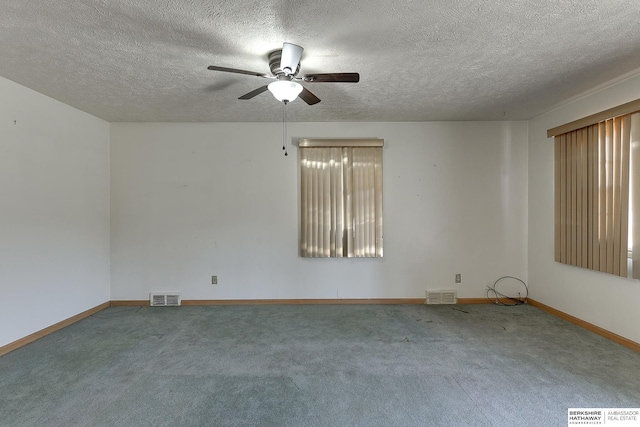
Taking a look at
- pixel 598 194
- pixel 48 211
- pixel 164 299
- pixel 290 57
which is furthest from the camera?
pixel 164 299

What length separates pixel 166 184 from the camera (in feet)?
13.3

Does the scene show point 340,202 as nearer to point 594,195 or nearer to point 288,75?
point 288,75

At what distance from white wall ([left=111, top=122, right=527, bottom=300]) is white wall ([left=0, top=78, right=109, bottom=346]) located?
1.09ft

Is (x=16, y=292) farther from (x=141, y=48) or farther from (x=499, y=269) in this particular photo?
(x=499, y=269)

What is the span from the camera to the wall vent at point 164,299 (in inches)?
157

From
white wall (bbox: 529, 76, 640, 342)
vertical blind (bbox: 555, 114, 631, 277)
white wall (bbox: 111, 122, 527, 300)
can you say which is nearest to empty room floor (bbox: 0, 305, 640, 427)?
white wall (bbox: 529, 76, 640, 342)

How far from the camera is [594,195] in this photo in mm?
3014

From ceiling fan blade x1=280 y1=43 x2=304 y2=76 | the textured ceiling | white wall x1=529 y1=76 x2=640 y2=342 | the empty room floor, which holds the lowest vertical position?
the empty room floor

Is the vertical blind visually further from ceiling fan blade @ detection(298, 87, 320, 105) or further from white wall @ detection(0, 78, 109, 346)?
white wall @ detection(0, 78, 109, 346)

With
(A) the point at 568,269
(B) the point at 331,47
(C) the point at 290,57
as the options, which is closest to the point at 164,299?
(C) the point at 290,57

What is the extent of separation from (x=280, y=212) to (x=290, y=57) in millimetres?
2395

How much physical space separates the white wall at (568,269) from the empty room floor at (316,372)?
9.7 inches

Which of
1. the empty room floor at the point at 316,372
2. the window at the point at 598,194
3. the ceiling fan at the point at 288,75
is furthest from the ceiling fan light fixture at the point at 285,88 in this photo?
the window at the point at 598,194

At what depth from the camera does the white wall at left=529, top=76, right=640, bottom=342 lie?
273 cm
